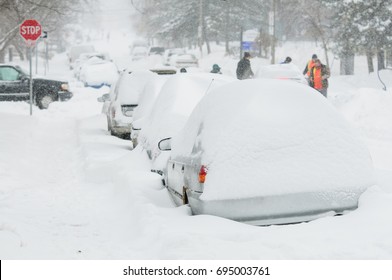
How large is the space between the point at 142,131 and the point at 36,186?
2156mm

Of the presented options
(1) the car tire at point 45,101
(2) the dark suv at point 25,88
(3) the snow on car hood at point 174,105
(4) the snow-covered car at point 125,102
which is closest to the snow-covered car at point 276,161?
(3) the snow on car hood at point 174,105

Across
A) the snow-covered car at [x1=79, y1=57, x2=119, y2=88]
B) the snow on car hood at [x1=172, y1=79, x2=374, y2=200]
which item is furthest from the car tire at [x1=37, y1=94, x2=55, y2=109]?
the snow on car hood at [x1=172, y1=79, x2=374, y2=200]

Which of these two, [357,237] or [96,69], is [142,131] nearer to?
[357,237]

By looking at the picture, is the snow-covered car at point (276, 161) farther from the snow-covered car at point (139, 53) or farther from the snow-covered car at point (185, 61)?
the snow-covered car at point (139, 53)

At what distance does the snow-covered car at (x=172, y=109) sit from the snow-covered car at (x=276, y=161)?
3.57 metres

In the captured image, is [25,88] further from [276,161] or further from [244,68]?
[276,161]

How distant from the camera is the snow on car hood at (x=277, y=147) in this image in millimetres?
5957

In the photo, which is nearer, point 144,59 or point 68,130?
point 68,130

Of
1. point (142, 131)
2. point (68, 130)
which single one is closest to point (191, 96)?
point (142, 131)

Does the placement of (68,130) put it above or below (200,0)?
below

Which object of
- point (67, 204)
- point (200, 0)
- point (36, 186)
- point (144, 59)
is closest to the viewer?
point (67, 204)

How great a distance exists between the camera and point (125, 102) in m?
15.3

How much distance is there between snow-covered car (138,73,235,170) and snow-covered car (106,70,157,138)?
12.2 feet

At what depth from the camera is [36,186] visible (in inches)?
397
